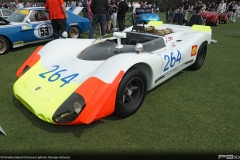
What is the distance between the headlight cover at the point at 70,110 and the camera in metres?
1.95

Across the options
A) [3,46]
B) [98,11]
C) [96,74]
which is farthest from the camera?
[98,11]

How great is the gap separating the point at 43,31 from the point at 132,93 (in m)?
4.34

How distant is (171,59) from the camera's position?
9.48ft

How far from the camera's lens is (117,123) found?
2359mm

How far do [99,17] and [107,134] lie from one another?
4331mm

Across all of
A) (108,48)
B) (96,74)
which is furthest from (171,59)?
(96,74)

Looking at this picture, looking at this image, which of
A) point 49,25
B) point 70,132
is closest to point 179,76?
point 70,132

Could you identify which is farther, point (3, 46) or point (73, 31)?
point (73, 31)

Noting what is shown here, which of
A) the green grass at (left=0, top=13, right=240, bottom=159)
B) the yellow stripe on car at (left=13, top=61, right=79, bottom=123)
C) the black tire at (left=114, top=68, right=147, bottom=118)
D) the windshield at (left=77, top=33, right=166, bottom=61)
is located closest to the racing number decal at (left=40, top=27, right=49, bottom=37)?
the green grass at (left=0, top=13, right=240, bottom=159)

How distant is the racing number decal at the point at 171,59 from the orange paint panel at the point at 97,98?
0.89 metres

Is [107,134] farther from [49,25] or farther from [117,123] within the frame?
[49,25]

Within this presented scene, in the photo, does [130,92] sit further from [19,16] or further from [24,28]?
[19,16]

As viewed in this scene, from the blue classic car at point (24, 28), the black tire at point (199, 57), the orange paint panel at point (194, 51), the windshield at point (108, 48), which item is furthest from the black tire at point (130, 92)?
the blue classic car at point (24, 28)

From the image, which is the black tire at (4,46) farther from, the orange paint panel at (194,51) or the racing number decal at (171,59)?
the orange paint panel at (194,51)
